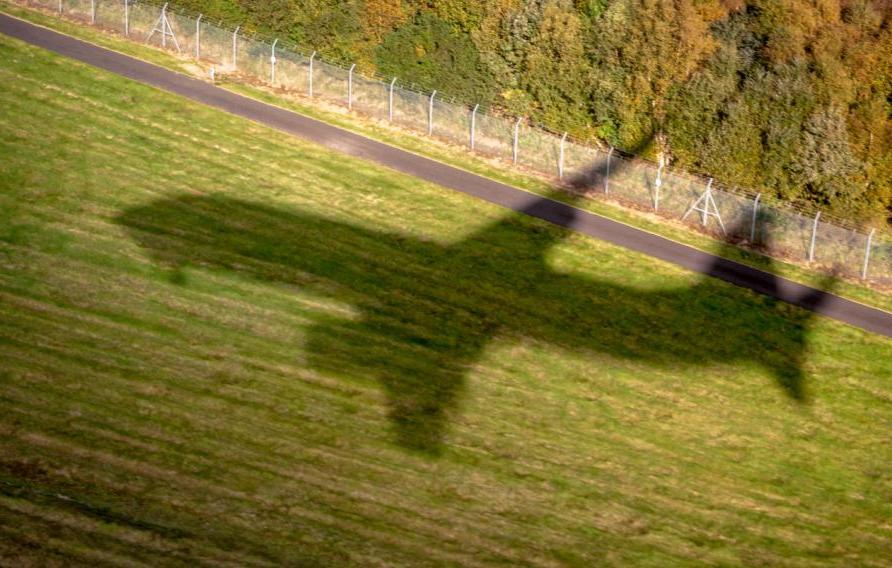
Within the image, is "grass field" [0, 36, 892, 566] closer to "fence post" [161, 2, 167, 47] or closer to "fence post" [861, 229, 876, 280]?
"fence post" [861, 229, 876, 280]

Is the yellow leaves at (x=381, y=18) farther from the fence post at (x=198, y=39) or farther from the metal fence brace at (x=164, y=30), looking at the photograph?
the metal fence brace at (x=164, y=30)

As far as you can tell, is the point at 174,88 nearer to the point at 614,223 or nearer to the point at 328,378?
the point at 614,223

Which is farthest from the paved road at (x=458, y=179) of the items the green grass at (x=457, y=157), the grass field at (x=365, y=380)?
the grass field at (x=365, y=380)

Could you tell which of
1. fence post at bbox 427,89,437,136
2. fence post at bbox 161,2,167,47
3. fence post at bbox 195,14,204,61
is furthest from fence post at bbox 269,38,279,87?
fence post at bbox 427,89,437,136

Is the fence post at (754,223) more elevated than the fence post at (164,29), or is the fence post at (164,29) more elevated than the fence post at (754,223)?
the fence post at (164,29)

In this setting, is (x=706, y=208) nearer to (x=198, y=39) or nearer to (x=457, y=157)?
(x=457, y=157)

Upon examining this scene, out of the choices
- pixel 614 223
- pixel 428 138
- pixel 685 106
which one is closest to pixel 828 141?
pixel 685 106
